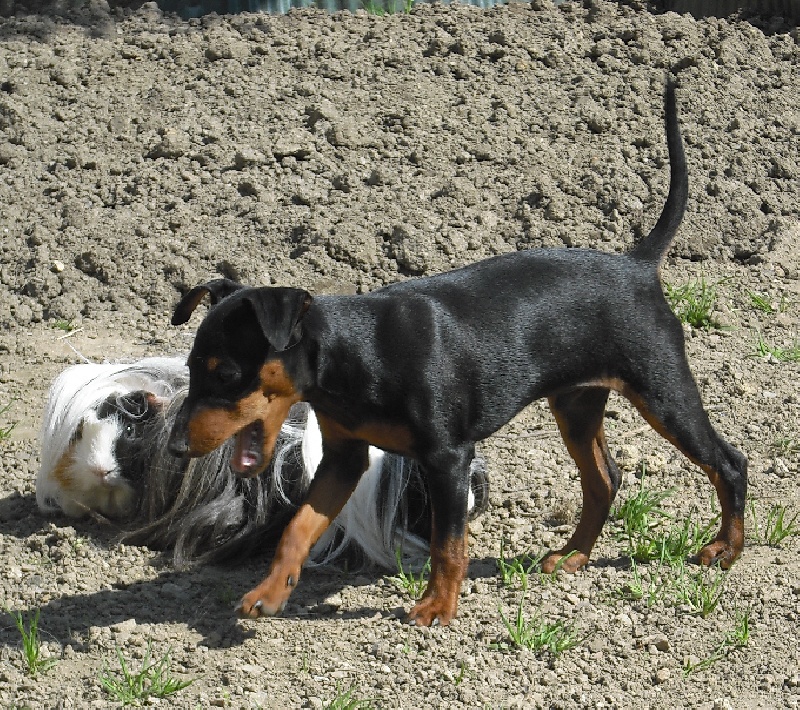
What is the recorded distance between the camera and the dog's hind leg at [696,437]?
464 centimetres

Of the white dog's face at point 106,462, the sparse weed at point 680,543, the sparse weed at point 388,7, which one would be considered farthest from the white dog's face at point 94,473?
the sparse weed at point 388,7

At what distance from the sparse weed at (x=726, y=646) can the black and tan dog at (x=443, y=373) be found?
406 millimetres

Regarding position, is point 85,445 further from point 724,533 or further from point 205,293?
point 724,533

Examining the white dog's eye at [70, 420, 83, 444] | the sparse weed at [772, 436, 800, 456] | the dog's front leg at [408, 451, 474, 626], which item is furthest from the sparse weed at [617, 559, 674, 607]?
the white dog's eye at [70, 420, 83, 444]

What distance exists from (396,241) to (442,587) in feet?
9.73

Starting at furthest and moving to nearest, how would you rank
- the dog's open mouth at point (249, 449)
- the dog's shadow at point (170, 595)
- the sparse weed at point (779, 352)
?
Answer: the sparse weed at point (779, 352) → the dog's shadow at point (170, 595) → the dog's open mouth at point (249, 449)

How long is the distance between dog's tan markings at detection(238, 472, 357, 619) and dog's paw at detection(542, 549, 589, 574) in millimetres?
830

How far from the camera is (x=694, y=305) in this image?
264 inches

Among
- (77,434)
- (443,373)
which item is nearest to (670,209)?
(443,373)

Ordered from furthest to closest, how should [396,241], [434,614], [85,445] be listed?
[396,241]
[85,445]
[434,614]

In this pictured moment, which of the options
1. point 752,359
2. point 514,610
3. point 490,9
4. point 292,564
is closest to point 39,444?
point 292,564

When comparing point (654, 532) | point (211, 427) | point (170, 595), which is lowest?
point (170, 595)

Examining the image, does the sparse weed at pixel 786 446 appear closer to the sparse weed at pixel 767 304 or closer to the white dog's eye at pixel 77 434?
the sparse weed at pixel 767 304

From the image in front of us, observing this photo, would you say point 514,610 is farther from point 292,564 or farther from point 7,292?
point 7,292
